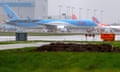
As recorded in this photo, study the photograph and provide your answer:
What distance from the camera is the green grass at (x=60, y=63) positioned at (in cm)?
1817

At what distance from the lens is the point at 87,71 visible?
A: 17.6m

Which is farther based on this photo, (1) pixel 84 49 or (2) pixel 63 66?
(1) pixel 84 49

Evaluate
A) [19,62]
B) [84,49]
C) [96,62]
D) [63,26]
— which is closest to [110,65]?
[96,62]

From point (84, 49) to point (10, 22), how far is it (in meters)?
134

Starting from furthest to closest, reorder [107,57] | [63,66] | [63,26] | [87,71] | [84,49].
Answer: [63,26] < [84,49] < [107,57] < [63,66] < [87,71]

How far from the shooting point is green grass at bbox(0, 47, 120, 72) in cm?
Result: 1817

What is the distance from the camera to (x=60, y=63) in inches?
782

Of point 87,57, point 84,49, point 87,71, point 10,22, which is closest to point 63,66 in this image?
point 87,71

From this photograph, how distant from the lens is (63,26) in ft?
493

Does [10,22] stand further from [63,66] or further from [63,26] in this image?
[63,66]

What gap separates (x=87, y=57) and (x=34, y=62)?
301 centimetres

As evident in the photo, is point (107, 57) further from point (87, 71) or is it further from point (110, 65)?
point (87, 71)

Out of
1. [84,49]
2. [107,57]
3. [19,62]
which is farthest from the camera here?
[84,49]

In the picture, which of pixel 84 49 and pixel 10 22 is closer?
pixel 84 49
